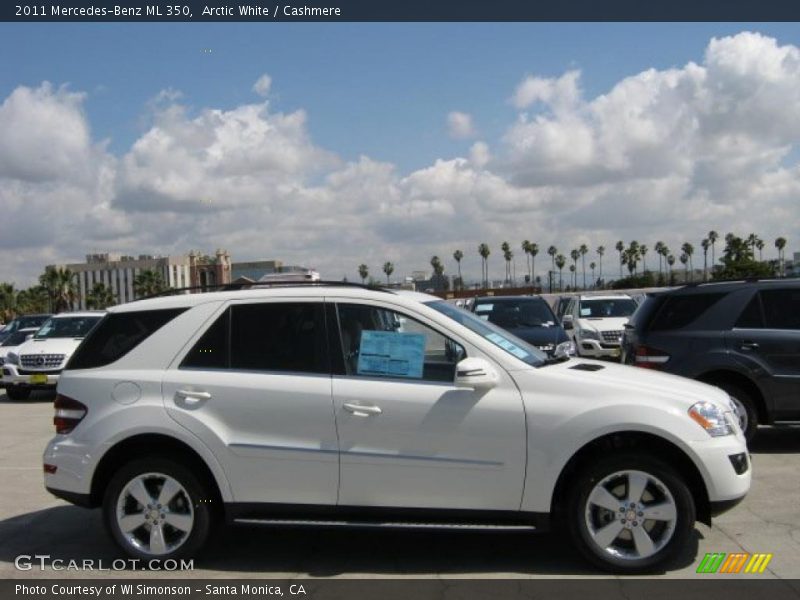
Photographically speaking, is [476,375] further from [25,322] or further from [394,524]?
[25,322]

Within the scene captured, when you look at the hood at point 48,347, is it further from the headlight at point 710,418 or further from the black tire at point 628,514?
the headlight at point 710,418

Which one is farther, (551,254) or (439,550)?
(551,254)

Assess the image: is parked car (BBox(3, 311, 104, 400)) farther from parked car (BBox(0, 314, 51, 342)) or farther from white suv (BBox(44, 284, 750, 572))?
white suv (BBox(44, 284, 750, 572))

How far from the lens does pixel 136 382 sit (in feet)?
18.0

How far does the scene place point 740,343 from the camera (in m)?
8.75

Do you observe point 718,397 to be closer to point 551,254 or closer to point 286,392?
point 286,392

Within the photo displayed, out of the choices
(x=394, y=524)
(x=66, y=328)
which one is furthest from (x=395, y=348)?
(x=66, y=328)

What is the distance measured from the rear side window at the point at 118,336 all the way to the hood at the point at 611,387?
2469 millimetres

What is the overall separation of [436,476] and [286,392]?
1085 mm

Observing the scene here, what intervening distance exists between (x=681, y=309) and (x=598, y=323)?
1017 cm

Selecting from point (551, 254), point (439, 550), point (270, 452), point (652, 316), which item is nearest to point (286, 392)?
point (270, 452)

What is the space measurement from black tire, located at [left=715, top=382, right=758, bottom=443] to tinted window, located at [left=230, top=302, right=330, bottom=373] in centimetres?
516

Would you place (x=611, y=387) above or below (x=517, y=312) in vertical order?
below
